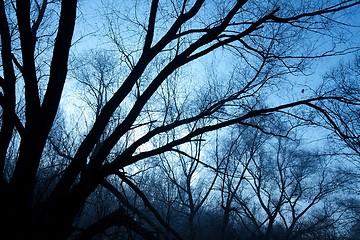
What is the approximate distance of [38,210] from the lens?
3.48m

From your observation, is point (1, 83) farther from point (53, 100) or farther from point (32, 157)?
point (32, 157)

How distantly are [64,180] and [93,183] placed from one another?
14.7 inches

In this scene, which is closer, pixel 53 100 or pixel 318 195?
pixel 53 100

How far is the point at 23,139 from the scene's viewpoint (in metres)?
3.45

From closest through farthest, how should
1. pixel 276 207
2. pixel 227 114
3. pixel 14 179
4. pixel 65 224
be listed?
pixel 14 179 → pixel 65 224 → pixel 227 114 → pixel 276 207

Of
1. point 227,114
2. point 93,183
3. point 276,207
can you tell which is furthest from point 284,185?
point 93,183

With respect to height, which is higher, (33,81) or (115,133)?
(33,81)

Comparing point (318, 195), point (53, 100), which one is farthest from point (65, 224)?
point (318, 195)

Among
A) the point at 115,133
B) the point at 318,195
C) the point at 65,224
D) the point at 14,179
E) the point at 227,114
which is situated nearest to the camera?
the point at 14,179

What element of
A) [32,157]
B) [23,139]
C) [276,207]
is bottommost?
[32,157]

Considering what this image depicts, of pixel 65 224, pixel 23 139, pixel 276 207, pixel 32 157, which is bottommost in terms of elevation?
pixel 65 224

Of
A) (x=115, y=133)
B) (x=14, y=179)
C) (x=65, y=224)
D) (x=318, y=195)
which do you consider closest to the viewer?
(x=14, y=179)

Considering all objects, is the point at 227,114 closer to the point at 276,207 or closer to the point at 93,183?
the point at 93,183

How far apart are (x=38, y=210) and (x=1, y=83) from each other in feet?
5.70
